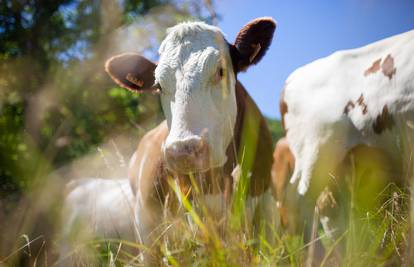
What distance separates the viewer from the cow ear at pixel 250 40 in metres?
3.58

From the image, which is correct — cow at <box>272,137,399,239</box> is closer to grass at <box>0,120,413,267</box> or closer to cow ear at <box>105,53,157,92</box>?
grass at <box>0,120,413,267</box>

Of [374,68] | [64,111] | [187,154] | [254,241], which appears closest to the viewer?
[254,241]

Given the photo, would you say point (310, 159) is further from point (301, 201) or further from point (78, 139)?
point (78, 139)

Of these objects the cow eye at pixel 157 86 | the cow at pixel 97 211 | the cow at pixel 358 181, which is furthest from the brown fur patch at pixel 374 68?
the cow at pixel 97 211

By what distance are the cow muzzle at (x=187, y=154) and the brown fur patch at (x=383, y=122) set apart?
162 cm

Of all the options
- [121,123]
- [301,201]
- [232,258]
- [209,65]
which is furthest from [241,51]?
[121,123]

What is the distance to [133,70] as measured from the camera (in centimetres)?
380

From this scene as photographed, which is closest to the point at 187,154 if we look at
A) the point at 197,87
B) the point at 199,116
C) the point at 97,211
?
the point at 199,116

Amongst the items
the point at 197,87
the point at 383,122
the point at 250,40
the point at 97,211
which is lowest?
the point at 97,211

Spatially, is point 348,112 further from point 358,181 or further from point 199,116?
point 199,116

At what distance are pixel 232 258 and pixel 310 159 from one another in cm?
252

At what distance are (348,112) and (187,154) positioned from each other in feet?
5.86

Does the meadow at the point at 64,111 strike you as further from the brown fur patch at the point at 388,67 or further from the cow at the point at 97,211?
the brown fur patch at the point at 388,67

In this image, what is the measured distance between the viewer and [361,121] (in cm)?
363
